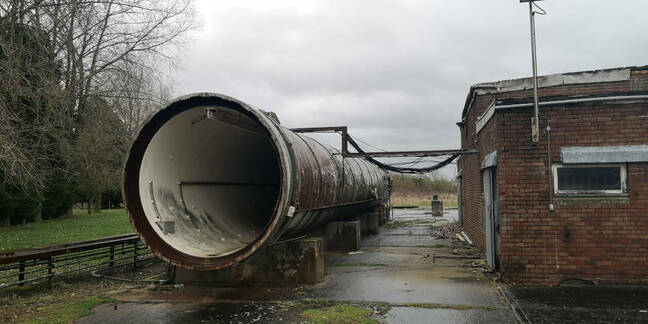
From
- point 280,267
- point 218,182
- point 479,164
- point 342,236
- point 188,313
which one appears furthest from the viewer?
point 342,236

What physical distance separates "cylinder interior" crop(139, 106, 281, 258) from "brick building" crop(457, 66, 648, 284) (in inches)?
152

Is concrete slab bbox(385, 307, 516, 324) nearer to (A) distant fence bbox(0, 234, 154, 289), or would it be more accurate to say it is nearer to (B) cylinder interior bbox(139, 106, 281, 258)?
(B) cylinder interior bbox(139, 106, 281, 258)

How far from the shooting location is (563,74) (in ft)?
32.1

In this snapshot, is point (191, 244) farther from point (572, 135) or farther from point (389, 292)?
point (572, 135)

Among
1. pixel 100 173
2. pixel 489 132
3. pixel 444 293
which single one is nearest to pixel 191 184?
pixel 444 293

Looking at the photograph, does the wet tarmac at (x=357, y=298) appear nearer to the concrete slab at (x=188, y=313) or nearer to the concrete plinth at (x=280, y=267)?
the concrete slab at (x=188, y=313)

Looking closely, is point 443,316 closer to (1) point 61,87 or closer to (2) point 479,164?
(2) point 479,164

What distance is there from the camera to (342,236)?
12180 millimetres

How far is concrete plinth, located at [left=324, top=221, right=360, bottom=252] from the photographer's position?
1214 cm

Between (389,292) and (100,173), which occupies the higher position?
(100,173)

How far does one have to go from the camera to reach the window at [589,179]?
746 cm

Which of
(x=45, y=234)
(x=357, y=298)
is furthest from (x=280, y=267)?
(x=45, y=234)

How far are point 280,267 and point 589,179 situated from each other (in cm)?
506

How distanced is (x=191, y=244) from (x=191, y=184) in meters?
1.32
